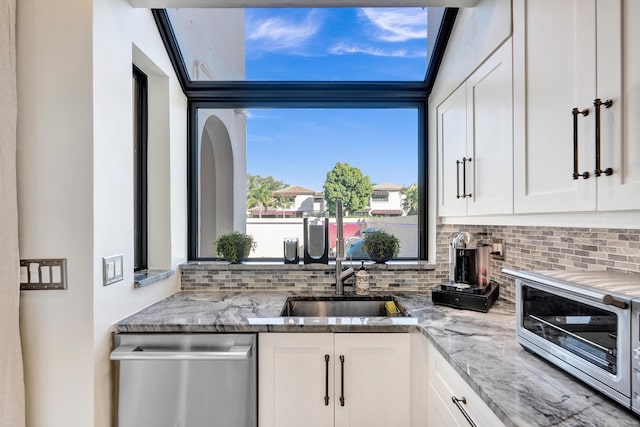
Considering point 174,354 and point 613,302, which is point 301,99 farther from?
point 613,302

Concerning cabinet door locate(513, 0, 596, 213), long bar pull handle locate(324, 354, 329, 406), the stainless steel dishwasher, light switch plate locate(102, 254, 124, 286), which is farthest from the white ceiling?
long bar pull handle locate(324, 354, 329, 406)

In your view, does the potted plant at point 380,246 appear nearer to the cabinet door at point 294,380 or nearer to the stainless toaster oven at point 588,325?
the cabinet door at point 294,380

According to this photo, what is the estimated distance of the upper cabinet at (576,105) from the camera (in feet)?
2.75

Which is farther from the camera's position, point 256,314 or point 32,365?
point 256,314

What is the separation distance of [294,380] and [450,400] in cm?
67

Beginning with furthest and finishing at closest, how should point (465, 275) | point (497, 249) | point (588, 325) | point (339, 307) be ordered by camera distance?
point (339, 307)
point (497, 249)
point (465, 275)
point (588, 325)

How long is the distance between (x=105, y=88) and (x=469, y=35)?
1.70 metres

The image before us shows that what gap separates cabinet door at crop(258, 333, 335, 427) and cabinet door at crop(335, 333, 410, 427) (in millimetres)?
59

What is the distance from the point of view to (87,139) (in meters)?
1.45

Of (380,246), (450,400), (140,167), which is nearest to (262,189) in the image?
(140,167)

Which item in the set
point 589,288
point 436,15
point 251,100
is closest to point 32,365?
point 251,100

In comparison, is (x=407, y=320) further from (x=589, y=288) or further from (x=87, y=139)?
(x=87, y=139)

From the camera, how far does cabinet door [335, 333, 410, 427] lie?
1.62 metres

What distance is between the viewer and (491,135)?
4.94 ft
